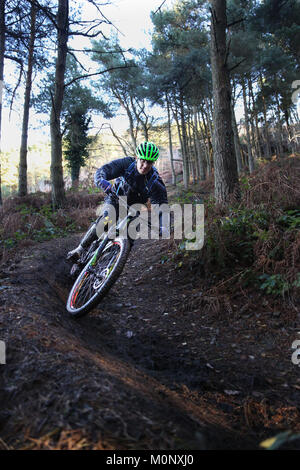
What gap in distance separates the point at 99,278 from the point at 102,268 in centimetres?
16

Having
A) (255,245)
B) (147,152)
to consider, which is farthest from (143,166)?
(255,245)

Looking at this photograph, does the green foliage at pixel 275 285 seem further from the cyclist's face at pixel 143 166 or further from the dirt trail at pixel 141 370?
the cyclist's face at pixel 143 166

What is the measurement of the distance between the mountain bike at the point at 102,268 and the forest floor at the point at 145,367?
0.27 meters

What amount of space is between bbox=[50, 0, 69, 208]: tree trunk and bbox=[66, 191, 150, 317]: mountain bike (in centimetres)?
741

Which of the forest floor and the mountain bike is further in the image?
the mountain bike

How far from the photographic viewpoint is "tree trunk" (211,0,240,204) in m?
6.85

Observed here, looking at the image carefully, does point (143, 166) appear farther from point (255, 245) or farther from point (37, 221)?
point (37, 221)

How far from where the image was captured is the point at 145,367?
9.96 feet

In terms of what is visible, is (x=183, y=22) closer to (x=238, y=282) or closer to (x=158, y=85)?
(x=158, y=85)

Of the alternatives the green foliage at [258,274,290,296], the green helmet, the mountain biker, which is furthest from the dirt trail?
the green helmet

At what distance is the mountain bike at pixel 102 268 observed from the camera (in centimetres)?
380

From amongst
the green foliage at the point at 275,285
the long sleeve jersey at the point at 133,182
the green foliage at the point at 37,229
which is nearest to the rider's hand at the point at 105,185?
the long sleeve jersey at the point at 133,182

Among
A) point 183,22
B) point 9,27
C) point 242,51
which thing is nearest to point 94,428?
point 9,27

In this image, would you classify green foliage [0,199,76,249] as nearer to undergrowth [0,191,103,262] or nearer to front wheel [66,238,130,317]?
undergrowth [0,191,103,262]
